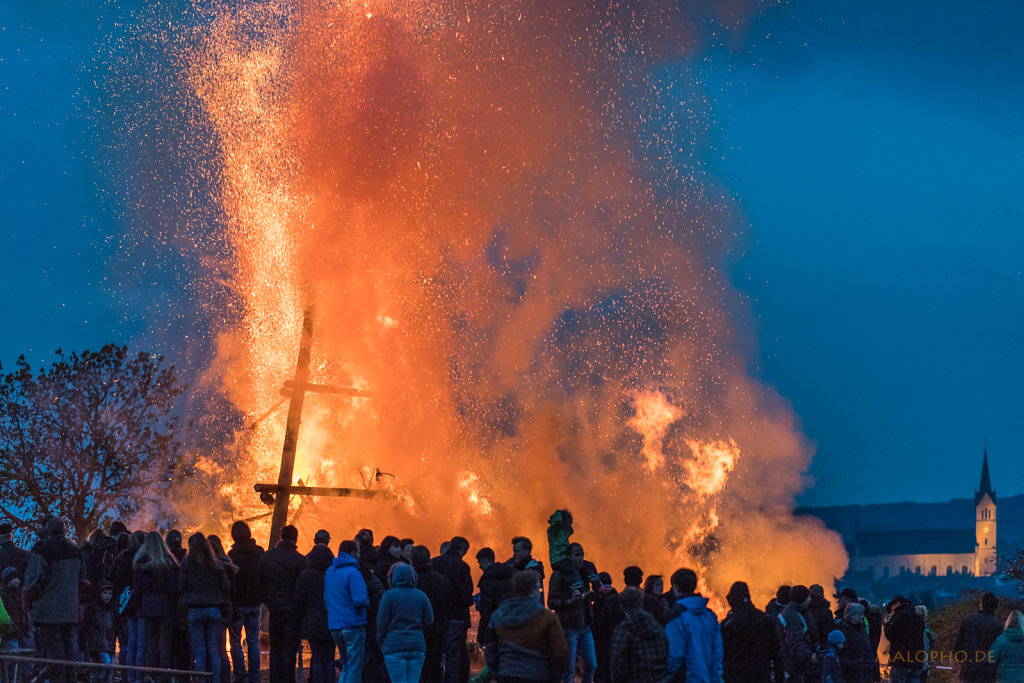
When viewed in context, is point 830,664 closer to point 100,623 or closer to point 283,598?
point 283,598

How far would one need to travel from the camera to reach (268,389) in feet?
130

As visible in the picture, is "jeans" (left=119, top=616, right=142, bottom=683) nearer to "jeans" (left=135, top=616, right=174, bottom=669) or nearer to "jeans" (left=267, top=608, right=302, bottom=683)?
"jeans" (left=135, top=616, right=174, bottom=669)

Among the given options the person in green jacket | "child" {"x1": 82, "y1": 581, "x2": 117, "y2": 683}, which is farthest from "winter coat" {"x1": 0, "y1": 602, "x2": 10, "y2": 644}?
the person in green jacket

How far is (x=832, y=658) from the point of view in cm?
1650

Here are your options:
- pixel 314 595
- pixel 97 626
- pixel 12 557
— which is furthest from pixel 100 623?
pixel 314 595

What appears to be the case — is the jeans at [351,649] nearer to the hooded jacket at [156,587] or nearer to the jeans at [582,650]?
the hooded jacket at [156,587]

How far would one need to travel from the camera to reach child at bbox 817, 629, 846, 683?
16391 mm

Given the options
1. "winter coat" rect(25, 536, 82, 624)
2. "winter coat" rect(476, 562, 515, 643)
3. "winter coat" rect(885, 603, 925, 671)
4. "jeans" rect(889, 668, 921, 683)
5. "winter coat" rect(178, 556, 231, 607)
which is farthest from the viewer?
"jeans" rect(889, 668, 921, 683)

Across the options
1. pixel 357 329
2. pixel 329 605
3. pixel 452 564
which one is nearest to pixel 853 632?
pixel 452 564

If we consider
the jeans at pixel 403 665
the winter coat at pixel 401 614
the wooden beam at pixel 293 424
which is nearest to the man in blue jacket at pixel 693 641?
the winter coat at pixel 401 614

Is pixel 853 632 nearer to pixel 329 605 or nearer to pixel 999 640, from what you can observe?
pixel 999 640

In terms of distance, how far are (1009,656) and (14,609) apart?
1276 cm

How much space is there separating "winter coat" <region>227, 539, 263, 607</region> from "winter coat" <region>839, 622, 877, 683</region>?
7.77m

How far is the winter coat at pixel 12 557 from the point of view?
53.9ft
